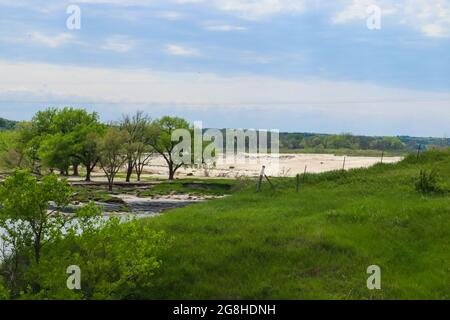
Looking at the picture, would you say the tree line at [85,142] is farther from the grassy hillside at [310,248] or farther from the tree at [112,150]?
the grassy hillside at [310,248]

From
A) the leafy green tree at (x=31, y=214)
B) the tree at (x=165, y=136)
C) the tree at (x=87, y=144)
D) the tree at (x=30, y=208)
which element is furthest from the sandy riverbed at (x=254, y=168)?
the tree at (x=30, y=208)

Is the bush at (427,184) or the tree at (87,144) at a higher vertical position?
the tree at (87,144)

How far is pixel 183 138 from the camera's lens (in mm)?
98625

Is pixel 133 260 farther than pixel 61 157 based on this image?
No

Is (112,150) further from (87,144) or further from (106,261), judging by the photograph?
(106,261)

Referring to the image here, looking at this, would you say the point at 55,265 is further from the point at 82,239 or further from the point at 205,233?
the point at 205,233

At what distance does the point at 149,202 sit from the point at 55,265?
50.6 m

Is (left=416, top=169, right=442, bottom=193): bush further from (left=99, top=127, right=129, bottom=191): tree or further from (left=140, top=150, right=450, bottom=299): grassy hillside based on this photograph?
(left=99, top=127, right=129, bottom=191): tree

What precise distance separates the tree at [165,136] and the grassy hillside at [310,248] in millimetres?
66274

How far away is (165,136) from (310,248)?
245 feet

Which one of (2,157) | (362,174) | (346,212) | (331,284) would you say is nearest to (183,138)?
(2,157)

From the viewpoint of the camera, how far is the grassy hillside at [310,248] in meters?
18.7

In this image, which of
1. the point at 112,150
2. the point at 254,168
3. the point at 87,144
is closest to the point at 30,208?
the point at 112,150

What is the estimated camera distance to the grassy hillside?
18.7 metres
